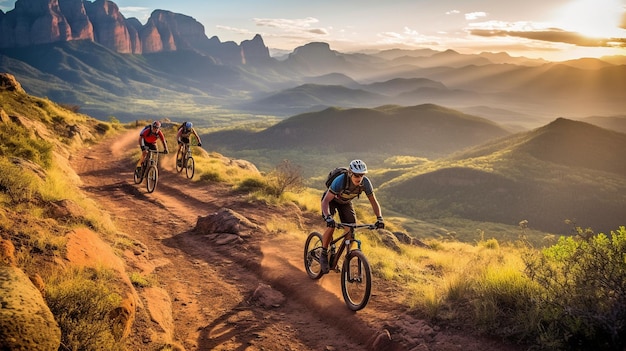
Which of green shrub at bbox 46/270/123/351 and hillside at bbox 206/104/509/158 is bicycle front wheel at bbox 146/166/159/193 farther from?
hillside at bbox 206/104/509/158

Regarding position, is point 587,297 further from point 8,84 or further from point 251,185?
point 8,84

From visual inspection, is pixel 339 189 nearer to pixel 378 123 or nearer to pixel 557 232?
pixel 557 232

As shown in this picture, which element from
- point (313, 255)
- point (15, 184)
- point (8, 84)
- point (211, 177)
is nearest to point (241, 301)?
point (313, 255)

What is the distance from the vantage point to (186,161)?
19.5 metres

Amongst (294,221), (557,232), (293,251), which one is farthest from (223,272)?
(557,232)

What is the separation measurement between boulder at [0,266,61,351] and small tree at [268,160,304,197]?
13.0m

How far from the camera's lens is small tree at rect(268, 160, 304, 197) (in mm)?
17141

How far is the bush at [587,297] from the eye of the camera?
4.90 m

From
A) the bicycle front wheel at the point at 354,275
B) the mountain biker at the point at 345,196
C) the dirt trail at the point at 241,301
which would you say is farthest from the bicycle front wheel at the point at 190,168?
the bicycle front wheel at the point at 354,275

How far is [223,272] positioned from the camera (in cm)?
938

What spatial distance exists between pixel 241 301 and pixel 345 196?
10.5ft

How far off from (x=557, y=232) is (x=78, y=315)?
10185cm

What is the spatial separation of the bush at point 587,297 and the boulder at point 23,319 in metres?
5.97

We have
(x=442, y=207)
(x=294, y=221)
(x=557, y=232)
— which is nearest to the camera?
(x=294, y=221)
